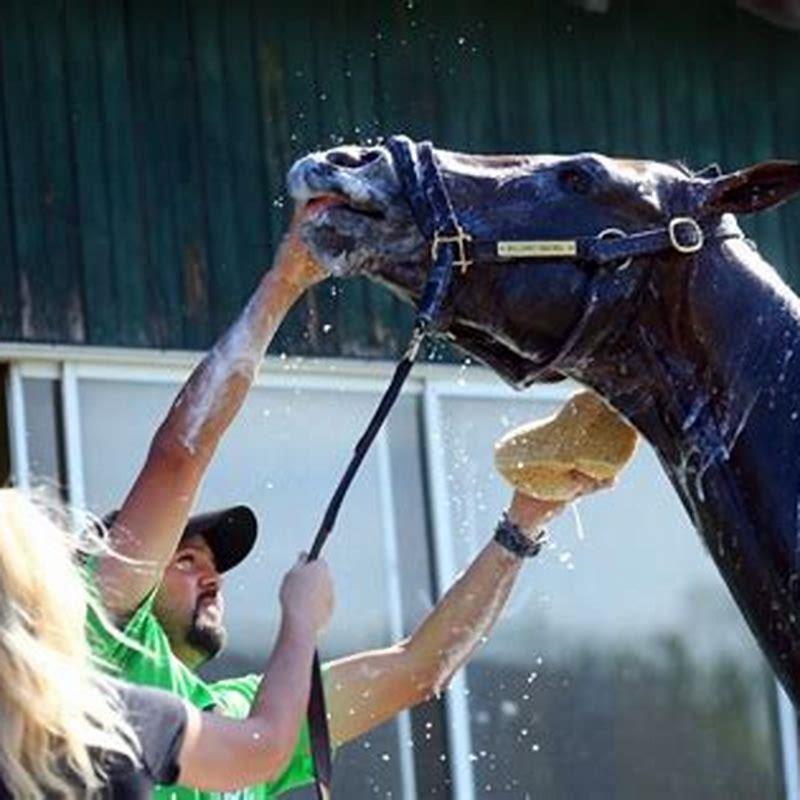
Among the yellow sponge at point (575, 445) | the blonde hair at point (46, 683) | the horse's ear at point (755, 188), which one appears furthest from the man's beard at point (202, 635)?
the blonde hair at point (46, 683)

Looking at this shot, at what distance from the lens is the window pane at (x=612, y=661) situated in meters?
10.5

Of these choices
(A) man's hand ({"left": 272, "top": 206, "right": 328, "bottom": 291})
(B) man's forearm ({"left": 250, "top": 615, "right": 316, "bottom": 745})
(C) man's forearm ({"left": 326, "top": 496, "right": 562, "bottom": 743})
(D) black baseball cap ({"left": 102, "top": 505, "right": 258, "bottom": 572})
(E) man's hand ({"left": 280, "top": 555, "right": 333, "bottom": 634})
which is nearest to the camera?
(B) man's forearm ({"left": 250, "top": 615, "right": 316, "bottom": 745})

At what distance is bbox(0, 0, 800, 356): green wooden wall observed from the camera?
9742 millimetres

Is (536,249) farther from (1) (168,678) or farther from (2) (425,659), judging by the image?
(2) (425,659)

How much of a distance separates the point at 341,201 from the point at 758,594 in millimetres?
859

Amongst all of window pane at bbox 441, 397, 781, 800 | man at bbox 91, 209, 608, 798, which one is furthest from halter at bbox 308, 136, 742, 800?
window pane at bbox 441, 397, 781, 800

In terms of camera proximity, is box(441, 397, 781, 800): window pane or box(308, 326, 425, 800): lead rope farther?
box(441, 397, 781, 800): window pane

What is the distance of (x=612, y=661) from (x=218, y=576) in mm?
3389

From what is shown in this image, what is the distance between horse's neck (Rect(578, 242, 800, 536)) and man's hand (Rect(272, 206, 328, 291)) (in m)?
0.50

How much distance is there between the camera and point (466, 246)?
606 centimetres

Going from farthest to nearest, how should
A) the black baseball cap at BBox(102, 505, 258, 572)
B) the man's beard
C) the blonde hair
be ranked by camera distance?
the black baseball cap at BBox(102, 505, 258, 572)
the man's beard
the blonde hair

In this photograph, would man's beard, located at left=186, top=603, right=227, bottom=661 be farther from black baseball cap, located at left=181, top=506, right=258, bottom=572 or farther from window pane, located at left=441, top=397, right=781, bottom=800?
window pane, located at left=441, top=397, right=781, bottom=800

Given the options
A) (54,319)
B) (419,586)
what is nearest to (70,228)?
(54,319)

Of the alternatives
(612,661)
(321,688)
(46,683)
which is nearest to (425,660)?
(321,688)
